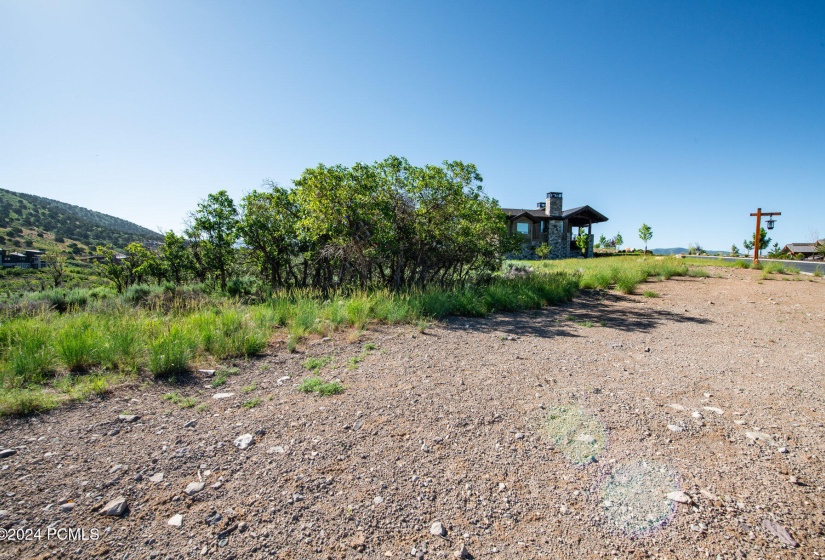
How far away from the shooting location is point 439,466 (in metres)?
2.34

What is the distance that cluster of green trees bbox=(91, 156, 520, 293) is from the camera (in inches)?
354

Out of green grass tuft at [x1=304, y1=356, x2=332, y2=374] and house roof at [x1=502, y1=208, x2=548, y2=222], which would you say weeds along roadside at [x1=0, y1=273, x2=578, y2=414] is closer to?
green grass tuft at [x1=304, y1=356, x2=332, y2=374]

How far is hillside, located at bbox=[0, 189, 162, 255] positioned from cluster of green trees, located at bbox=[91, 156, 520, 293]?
45.9 meters

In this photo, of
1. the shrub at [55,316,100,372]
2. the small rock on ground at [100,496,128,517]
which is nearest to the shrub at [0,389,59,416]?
the shrub at [55,316,100,372]

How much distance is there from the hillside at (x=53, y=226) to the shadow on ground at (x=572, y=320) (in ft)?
181

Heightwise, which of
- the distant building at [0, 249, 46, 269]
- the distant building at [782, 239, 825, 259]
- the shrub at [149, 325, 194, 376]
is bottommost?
the shrub at [149, 325, 194, 376]

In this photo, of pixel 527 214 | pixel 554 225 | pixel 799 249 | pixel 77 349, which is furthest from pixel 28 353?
pixel 799 249

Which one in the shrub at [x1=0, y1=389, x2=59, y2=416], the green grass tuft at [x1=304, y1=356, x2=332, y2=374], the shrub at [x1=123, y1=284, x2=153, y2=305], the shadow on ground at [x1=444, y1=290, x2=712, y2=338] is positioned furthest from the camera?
the shrub at [x1=123, y1=284, x2=153, y2=305]

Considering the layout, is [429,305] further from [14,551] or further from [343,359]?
[14,551]

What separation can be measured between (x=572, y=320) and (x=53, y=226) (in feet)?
282

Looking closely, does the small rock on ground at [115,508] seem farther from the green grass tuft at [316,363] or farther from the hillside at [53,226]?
the hillside at [53,226]

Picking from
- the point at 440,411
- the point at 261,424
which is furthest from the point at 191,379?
the point at 440,411

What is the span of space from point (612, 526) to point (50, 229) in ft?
283

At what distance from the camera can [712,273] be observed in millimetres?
15570
